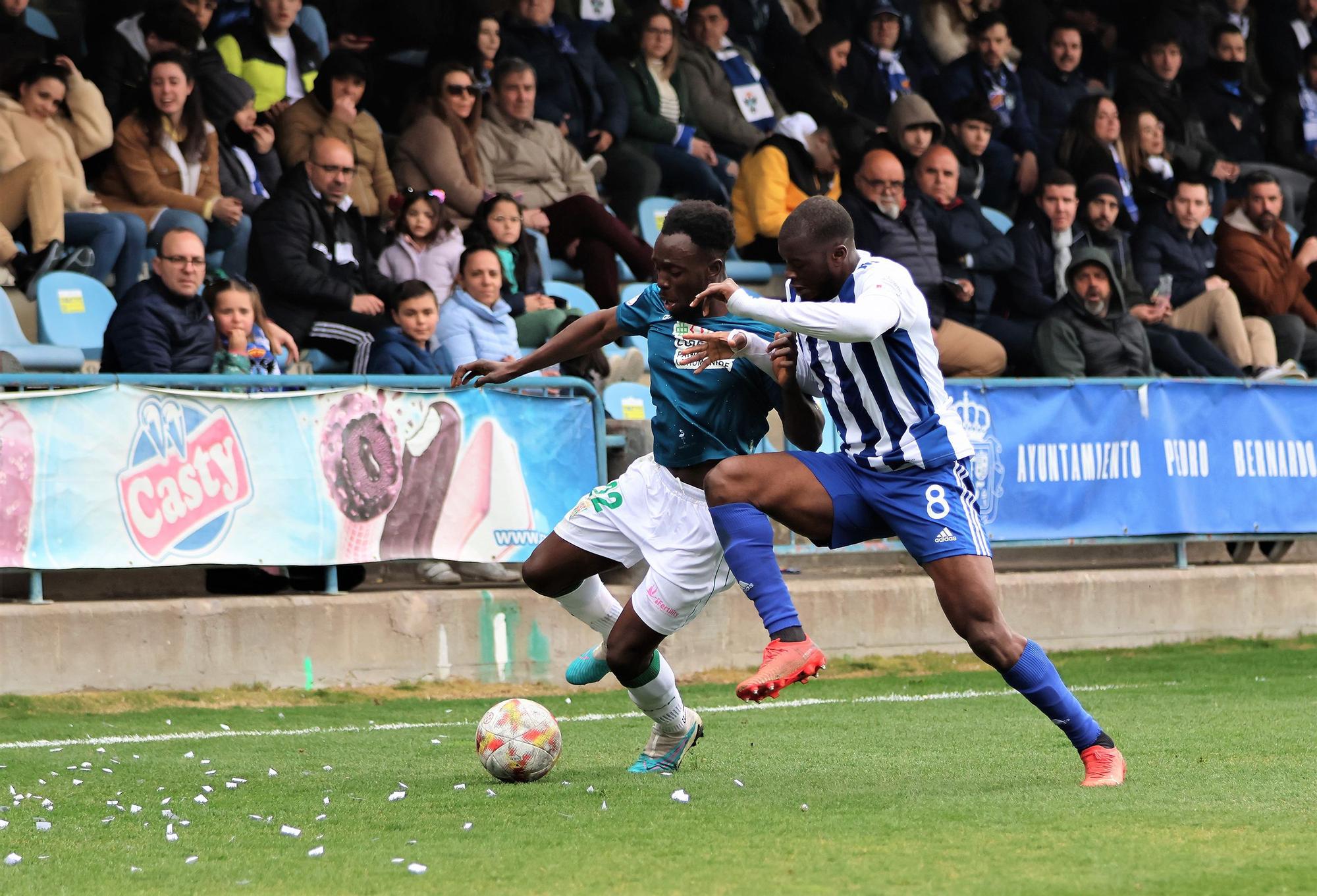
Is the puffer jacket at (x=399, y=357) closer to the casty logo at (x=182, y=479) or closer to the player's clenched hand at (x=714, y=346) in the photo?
the casty logo at (x=182, y=479)

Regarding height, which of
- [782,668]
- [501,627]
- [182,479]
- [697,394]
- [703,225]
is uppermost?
[703,225]

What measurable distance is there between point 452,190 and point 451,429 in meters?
3.26

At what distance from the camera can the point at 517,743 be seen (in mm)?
6363

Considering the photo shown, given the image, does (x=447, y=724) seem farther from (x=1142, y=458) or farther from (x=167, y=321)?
(x=1142, y=458)

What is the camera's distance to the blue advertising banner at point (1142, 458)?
11719 mm

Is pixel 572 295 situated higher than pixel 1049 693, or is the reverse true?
pixel 1049 693

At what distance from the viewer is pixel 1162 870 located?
444 centimetres

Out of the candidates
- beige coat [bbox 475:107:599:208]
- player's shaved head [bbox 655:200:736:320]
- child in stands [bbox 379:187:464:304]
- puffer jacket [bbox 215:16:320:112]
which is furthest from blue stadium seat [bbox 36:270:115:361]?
player's shaved head [bbox 655:200:736:320]

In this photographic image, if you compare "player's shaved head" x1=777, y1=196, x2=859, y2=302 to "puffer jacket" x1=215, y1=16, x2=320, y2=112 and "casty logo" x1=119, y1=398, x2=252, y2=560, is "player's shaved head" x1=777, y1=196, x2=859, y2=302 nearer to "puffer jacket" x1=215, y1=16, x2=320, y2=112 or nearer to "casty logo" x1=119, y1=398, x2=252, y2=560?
"casty logo" x1=119, y1=398, x2=252, y2=560

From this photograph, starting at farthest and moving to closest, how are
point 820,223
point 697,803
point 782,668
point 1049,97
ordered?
point 1049,97
point 820,223
point 697,803
point 782,668

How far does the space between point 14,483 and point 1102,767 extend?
5.81 metres

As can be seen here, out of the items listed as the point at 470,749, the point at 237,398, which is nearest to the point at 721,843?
the point at 470,749

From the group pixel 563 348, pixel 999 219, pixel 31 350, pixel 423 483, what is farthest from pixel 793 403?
pixel 999 219

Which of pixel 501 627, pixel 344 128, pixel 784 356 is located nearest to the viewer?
pixel 784 356
